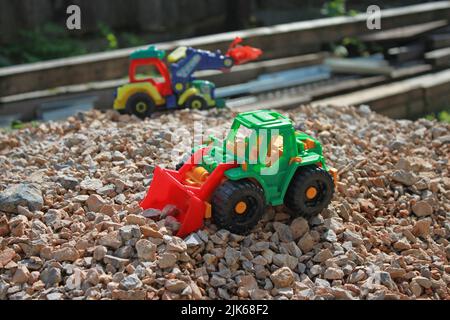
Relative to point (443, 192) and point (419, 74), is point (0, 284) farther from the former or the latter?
point (419, 74)

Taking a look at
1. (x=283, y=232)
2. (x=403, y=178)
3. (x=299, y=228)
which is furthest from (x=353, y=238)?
(x=403, y=178)

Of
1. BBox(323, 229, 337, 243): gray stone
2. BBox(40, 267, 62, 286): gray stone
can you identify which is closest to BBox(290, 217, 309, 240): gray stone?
BBox(323, 229, 337, 243): gray stone

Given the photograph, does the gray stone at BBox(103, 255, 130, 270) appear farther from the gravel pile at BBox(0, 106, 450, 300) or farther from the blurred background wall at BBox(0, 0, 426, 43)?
the blurred background wall at BBox(0, 0, 426, 43)

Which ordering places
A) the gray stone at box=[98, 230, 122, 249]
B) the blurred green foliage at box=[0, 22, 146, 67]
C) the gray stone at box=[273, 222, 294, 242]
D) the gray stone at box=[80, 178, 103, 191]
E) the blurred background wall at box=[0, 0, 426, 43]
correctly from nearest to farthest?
the gray stone at box=[98, 230, 122, 249], the gray stone at box=[273, 222, 294, 242], the gray stone at box=[80, 178, 103, 191], the blurred green foliage at box=[0, 22, 146, 67], the blurred background wall at box=[0, 0, 426, 43]

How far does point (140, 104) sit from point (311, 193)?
2.82 metres

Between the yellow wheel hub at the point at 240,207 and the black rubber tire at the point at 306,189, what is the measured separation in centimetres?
38

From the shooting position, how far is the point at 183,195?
171 inches

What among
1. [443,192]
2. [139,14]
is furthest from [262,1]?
[443,192]

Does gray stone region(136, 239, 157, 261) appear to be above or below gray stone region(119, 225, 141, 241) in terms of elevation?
below

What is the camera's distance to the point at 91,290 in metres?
3.71

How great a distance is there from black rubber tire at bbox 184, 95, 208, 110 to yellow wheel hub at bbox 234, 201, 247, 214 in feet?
9.19

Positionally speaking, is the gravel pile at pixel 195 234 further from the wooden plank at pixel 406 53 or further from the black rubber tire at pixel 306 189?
the wooden plank at pixel 406 53

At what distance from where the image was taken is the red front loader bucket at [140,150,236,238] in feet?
13.7

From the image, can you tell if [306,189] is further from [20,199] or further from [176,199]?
[20,199]
